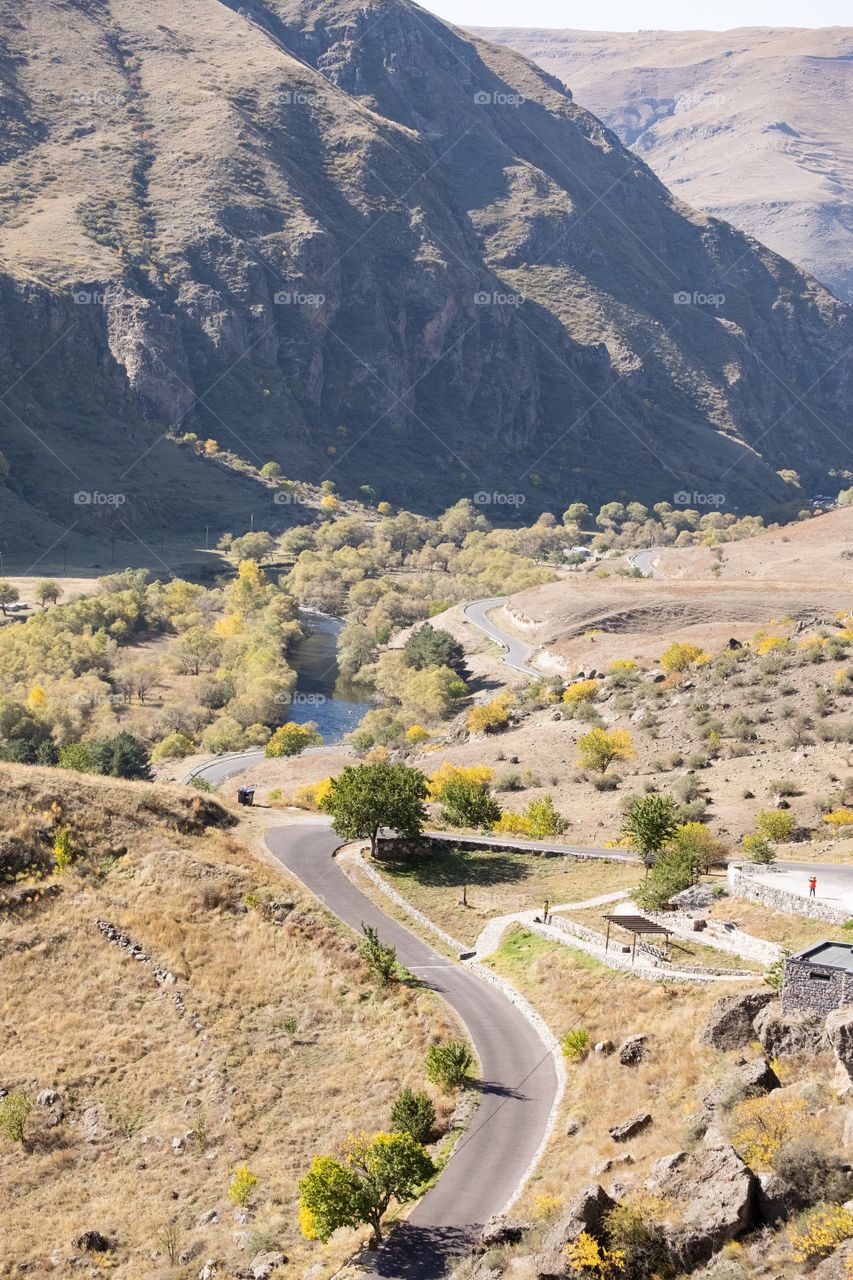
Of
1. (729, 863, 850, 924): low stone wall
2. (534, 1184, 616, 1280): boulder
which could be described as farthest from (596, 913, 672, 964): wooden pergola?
(534, 1184, 616, 1280): boulder

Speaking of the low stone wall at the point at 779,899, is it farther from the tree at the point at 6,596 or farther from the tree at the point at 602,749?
the tree at the point at 6,596

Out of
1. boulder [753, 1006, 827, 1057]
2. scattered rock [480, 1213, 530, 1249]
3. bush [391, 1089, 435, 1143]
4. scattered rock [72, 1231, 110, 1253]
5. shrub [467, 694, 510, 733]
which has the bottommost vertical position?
shrub [467, 694, 510, 733]

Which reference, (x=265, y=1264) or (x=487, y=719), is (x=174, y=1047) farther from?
(x=487, y=719)

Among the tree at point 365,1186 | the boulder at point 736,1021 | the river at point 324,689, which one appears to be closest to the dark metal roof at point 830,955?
the boulder at point 736,1021

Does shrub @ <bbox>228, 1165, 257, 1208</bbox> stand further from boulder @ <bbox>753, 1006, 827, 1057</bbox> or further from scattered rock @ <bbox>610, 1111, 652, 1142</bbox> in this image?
boulder @ <bbox>753, 1006, 827, 1057</bbox>

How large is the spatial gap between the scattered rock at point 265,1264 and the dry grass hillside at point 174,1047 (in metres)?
0.39

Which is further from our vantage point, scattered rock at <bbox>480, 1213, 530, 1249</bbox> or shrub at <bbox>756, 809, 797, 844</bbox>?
shrub at <bbox>756, 809, 797, 844</bbox>

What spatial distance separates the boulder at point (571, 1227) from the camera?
2222 centimetres

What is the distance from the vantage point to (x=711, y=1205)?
2206 cm

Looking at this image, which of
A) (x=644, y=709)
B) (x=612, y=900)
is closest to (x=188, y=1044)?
(x=612, y=900)

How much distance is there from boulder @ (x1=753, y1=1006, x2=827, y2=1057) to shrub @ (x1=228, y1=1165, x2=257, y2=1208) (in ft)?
39.8

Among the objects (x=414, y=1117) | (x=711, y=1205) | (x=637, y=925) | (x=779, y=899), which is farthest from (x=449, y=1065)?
(x=779, y=899)

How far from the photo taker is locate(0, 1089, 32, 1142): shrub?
33.3m

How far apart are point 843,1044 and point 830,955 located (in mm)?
3585
